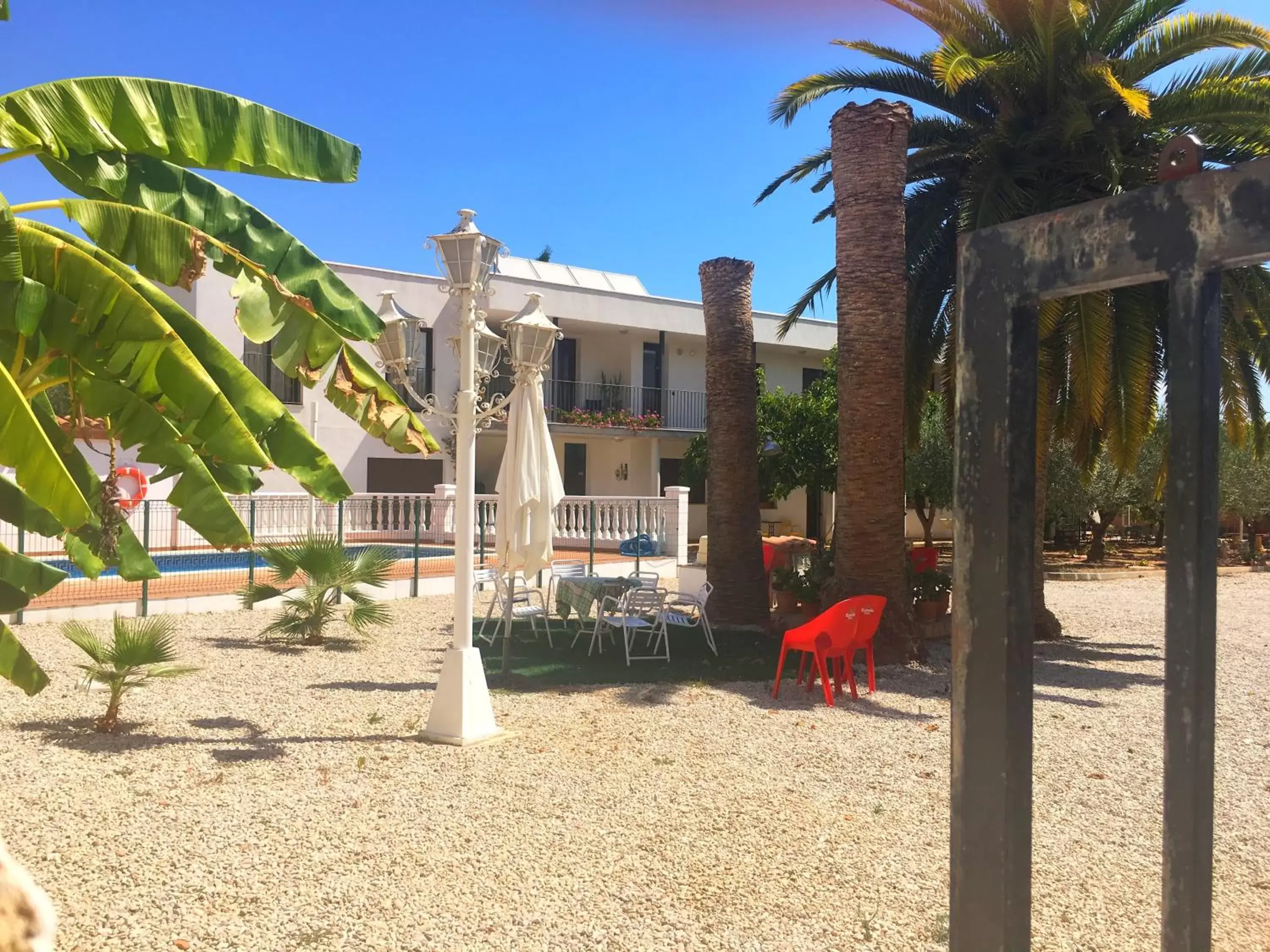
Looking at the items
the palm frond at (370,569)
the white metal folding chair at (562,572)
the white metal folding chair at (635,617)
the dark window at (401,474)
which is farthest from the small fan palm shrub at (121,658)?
the dark window at (401,474)

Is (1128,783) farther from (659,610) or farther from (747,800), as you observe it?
(659,610)

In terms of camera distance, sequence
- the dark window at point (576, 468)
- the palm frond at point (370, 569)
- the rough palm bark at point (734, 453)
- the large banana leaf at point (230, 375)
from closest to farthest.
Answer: the large banana leaf at point (230, 375) → the palm frond at point (370, 569) → the rough palm bark at point (734, 453) → the dark window at point (576, 468)

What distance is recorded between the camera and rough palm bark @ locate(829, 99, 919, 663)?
10.2m

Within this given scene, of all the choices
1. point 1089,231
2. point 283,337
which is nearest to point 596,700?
point 283,337

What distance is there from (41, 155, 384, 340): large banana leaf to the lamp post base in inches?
94.2

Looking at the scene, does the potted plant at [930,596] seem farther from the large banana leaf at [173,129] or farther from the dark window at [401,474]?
the dark window at [401,474]

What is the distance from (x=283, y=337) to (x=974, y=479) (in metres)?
3.83

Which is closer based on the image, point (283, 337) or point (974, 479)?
point (974, 479)

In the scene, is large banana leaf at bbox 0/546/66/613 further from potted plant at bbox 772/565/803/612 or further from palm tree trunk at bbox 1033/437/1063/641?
palm tree trunk at bbox 1033/437/1063/641

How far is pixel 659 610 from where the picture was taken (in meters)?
10.3

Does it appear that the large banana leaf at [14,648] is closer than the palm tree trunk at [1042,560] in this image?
Yes

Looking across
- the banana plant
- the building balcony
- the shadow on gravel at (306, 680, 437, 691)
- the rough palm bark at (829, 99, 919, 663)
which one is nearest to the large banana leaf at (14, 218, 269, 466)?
the banana plant

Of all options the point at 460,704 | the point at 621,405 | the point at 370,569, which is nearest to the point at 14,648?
the point at 460,704

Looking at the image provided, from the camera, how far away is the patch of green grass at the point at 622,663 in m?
9.24
